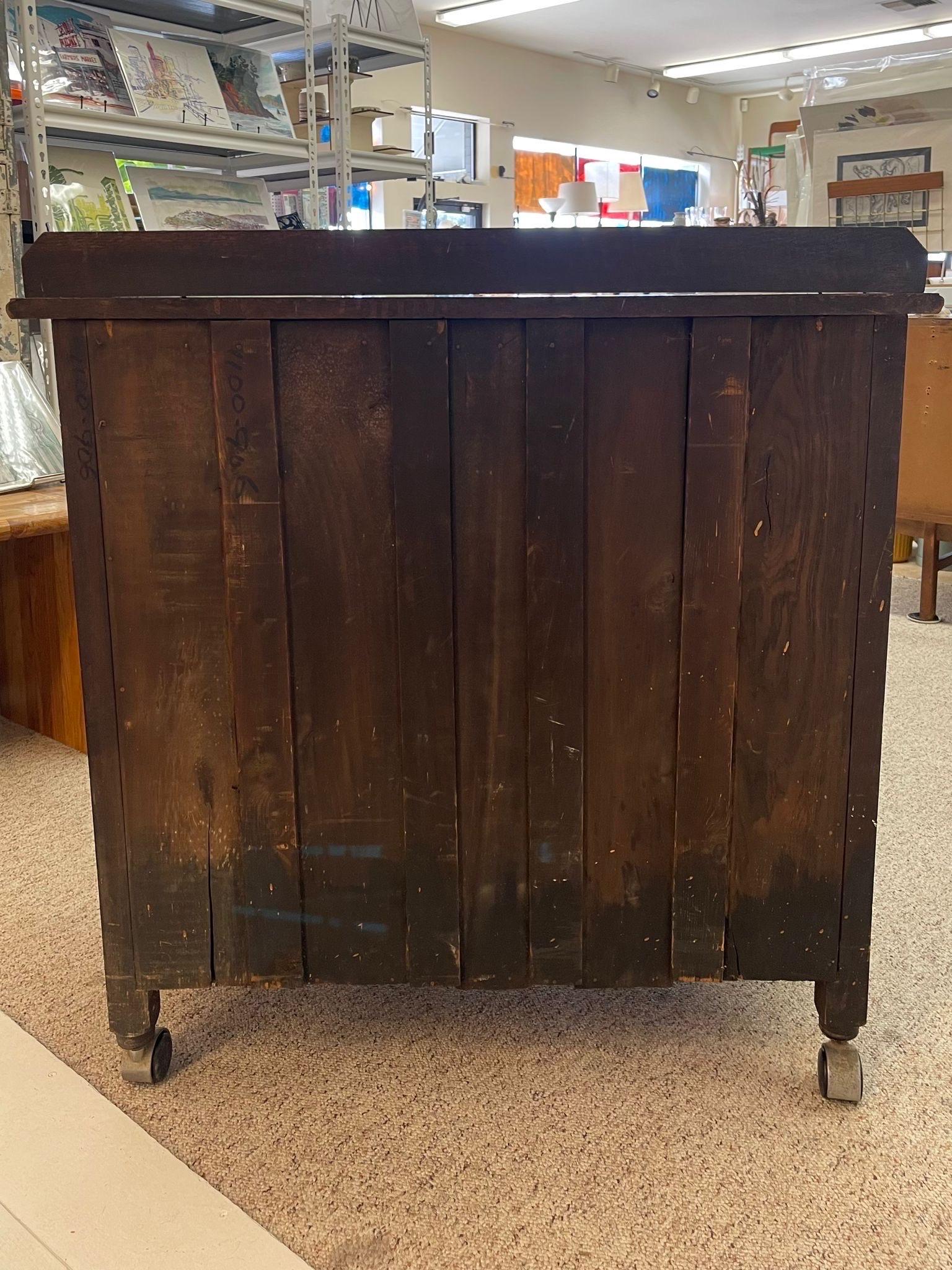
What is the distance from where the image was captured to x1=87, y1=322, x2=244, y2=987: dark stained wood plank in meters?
1.06

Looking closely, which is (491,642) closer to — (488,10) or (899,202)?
(899,202)

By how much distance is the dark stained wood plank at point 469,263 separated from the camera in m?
1.00

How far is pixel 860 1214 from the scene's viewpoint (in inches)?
40.1

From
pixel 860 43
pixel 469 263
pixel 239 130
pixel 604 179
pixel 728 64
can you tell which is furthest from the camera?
pixel 604 179

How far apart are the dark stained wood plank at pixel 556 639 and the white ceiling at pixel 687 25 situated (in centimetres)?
844

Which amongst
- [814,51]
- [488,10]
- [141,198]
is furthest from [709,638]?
[814,51]

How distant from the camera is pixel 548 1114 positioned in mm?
1168

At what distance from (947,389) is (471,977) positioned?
259cm

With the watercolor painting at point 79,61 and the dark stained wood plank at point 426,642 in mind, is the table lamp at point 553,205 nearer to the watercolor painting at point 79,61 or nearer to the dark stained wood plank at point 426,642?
Result: the watercolor painting at point 79,61

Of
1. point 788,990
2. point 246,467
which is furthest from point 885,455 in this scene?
point 788,990

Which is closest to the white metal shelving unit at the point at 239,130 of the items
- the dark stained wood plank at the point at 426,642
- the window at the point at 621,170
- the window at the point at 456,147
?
the dark stained wood plank at the point at 426,642

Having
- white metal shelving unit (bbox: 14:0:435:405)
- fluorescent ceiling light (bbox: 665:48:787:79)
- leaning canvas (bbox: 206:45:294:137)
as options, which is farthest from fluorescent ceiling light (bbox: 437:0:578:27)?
leaning canvas (bbox: 206:45:294:137)

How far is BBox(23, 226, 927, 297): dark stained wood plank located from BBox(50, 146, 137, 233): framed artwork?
1.91 m

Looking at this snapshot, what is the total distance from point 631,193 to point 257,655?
10.4 meters
